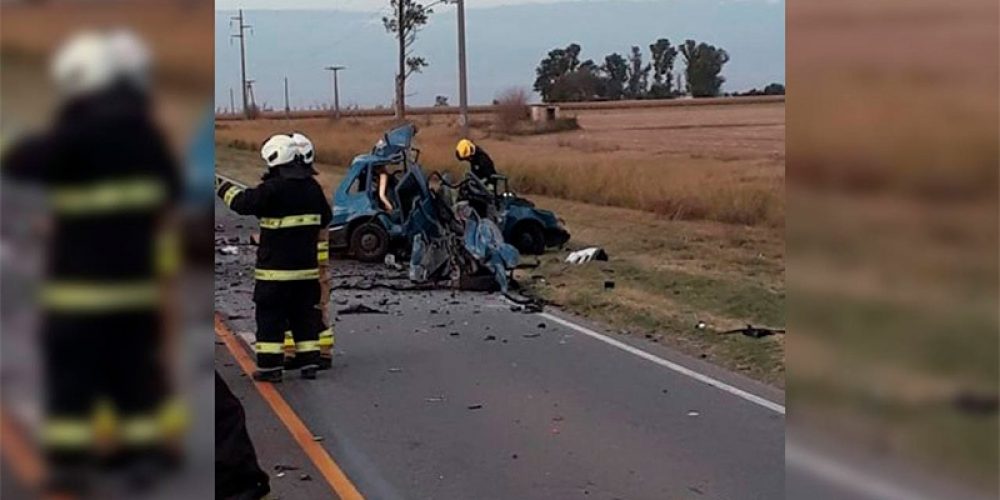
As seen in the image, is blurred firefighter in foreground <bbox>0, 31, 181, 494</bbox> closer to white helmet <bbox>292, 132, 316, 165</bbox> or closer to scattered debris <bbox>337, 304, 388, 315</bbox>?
white helmet <bbox>292, 132, 316, 165</bbox>

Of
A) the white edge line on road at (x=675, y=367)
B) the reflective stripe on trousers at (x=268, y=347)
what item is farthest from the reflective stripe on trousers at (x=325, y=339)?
the white edge line on road at (x=675, y=367)

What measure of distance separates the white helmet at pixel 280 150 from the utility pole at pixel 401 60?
5014 centimetres

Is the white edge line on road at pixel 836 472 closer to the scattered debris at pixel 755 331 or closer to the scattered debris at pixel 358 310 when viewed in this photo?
the scattered debris at pixel 755 331

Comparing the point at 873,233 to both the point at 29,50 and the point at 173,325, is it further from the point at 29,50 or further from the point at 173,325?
the point at 29,50

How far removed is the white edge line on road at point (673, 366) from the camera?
8.62 metres

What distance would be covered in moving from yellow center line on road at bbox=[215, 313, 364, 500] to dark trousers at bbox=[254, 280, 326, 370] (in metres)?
0.23

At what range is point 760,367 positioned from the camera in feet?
32.6

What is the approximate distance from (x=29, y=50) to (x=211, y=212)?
1.11 ft

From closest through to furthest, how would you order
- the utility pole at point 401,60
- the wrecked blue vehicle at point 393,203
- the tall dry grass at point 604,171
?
the wrecked blue vehicle at point 393,203
the tall dry grass at point 604,171
the utility pole at point 401,60

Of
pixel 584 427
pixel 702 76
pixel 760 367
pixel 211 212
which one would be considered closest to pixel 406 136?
pixel 702 76

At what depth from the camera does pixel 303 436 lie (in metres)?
7.49

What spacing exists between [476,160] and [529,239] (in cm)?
153


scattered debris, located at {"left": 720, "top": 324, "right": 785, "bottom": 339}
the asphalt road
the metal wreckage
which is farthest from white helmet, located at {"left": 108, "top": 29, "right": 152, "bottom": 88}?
the metal wreckage

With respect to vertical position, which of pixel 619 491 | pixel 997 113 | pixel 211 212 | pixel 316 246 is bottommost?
pixel 619 491
